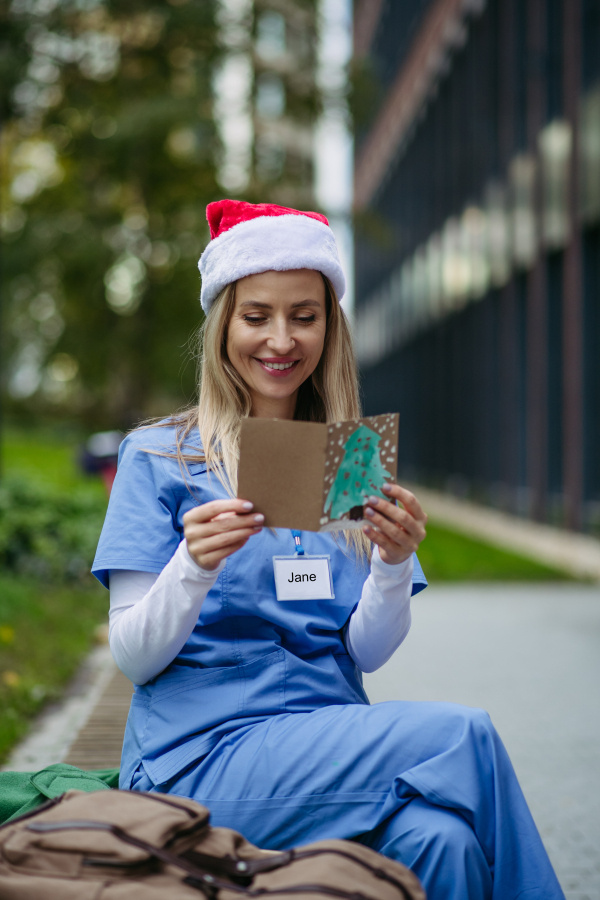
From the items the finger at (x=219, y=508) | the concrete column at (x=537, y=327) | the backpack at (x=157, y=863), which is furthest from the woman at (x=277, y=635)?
the concrete column at (x=537, y=327)

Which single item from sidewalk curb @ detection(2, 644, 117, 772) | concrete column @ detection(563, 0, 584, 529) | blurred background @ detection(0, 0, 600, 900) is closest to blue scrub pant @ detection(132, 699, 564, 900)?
sidewalk curb @ detection(2, 644, 117, 772)

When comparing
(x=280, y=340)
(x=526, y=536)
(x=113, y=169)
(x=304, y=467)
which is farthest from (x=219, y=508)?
(x=113, y=169)

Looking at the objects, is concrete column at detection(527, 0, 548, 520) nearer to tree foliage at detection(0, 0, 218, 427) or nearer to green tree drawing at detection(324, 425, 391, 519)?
tree foliage at detection(0, 0, 218, 427)

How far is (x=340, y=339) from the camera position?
235 centimetres

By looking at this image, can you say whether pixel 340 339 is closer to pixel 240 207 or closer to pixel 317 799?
pixel 240 207

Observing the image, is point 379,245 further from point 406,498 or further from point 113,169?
point 406,498

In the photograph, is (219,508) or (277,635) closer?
(219,508)

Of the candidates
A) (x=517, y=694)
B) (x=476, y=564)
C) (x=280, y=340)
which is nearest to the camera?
(x=280, y=340)

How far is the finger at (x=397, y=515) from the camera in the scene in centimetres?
176

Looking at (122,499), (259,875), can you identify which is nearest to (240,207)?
(122,499)

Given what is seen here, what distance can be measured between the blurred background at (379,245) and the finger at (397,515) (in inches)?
131

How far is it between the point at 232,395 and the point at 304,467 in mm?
595

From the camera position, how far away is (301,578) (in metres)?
1.99

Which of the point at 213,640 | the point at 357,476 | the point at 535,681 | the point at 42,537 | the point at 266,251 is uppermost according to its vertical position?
the point at 266,251
